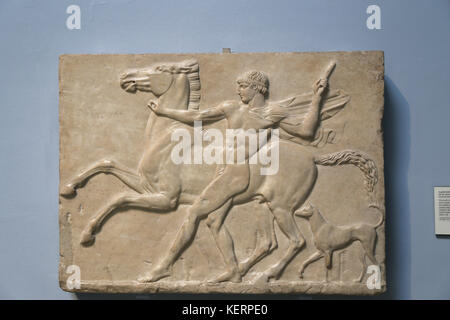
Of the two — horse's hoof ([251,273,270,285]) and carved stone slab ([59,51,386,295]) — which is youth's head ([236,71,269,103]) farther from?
horse's hoof ([251,273,270,285])

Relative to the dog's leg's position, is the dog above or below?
above

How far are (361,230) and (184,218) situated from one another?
1.14 m

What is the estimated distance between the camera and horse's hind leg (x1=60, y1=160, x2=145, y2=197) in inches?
121

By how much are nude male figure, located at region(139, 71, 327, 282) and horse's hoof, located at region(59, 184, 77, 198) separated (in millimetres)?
722

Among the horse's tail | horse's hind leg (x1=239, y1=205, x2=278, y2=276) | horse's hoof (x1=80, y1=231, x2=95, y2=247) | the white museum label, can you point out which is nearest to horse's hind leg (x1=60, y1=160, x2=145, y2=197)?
horse's hoof (x1=80, y1=231, x2=95, y2=247)

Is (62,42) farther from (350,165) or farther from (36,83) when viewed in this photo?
(350,165)

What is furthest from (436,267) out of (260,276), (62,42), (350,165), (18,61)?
(18,61)

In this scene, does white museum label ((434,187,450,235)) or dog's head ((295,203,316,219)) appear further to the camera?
white museum label ((434,187,450,235))

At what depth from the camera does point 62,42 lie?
3.42 metres

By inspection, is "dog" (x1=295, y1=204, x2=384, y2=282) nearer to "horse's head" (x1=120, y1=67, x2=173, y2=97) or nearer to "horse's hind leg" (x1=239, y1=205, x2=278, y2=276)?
"horse's hind leg" (x1=239, y1=205, x2=278, y2=276)

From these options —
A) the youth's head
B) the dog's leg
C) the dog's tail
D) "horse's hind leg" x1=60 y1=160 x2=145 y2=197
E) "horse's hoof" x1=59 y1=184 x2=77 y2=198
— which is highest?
the youth's head

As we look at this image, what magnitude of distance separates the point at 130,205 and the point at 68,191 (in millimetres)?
417

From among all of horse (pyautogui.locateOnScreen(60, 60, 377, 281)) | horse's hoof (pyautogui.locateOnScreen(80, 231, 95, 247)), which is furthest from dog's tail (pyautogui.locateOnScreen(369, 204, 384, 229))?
horse's hoof (pyautogui.locateOnScreen(80, 231, 95, 247))

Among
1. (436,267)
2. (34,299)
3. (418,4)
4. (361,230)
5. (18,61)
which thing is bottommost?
(34,299)
